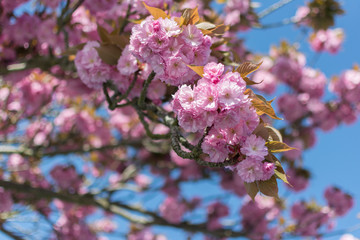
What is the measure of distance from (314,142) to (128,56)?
3.75 m

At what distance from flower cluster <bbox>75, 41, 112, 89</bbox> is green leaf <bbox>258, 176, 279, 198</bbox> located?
3.45ft

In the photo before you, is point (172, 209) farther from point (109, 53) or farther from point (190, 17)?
point (190, 17)

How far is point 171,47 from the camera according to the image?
4.42 ft

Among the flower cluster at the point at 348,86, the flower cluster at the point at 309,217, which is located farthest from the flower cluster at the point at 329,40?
the flower cluster at the point at 309,217

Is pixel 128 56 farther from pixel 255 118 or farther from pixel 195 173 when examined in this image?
pixel 195 173

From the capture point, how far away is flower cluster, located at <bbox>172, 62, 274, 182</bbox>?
112cm

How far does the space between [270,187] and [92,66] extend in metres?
1.13

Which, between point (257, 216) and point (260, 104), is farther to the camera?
point (257, 216)

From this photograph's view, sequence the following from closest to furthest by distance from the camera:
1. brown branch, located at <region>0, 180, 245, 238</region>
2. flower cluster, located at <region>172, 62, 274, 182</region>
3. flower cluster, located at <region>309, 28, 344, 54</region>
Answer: flower cluster, located at <region>172, 62, 274, 182</region> < brown branch, located at <region>0, 180, 245, 238</region> < flower cluster, located at <region>309, 28, 344, 54</region>

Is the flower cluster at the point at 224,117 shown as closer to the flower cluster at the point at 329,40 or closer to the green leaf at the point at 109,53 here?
the green leaf at the point at 109,53

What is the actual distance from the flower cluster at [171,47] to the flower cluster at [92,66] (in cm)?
46

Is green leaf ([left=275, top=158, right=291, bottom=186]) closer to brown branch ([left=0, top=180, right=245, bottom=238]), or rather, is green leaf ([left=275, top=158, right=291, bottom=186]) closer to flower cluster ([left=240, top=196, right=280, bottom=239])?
brown branch ([left=0, top=180, right=245, bottom=238])

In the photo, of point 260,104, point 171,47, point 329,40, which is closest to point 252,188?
point 260,104

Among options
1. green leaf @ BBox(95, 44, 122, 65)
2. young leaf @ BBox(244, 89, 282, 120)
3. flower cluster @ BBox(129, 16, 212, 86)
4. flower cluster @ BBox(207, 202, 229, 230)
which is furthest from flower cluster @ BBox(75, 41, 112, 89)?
flower cluster @ BBox(207, 202, 229, 230)
